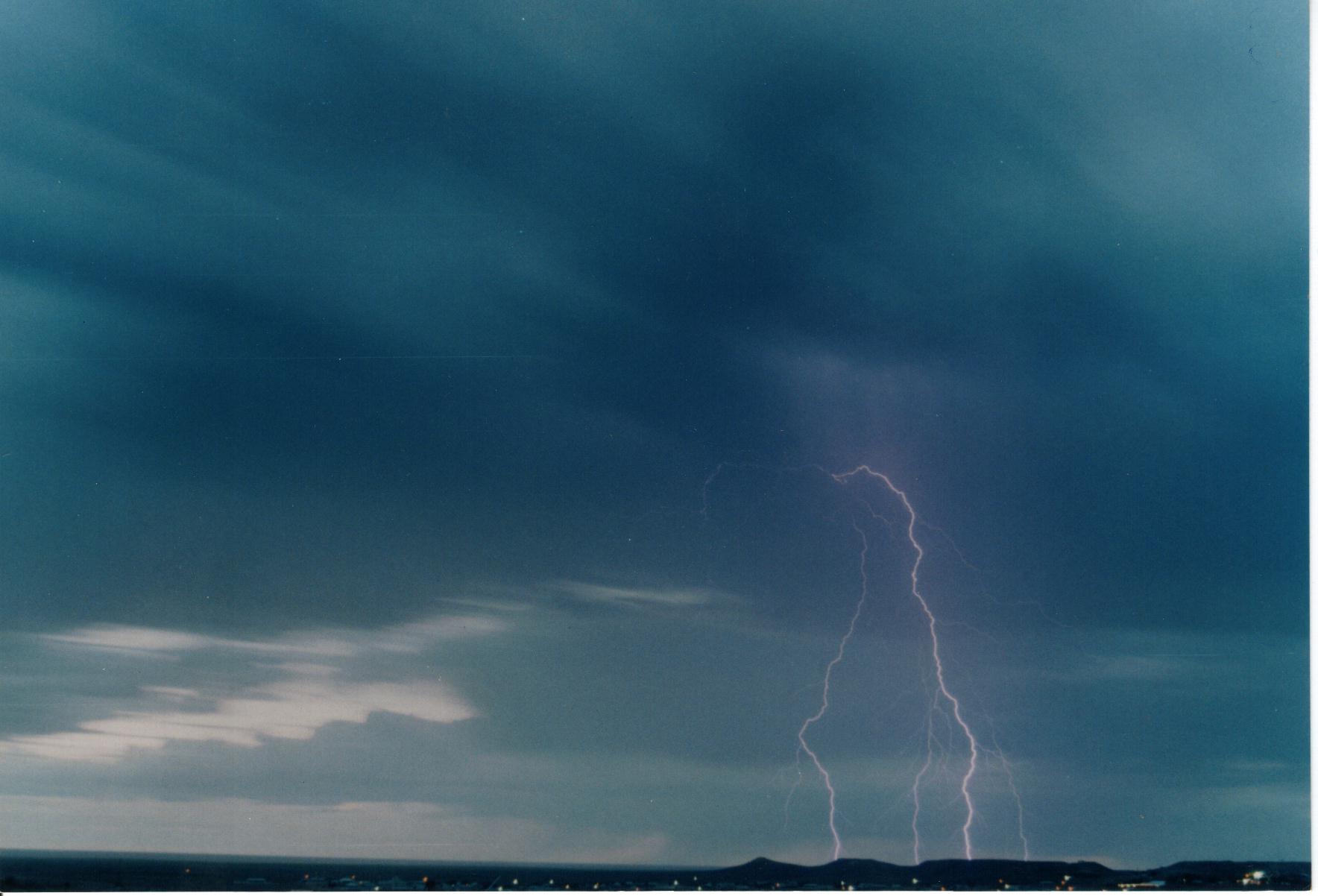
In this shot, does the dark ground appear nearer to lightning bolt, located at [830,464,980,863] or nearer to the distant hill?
the distant hill

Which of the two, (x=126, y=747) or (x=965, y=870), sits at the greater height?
(x=126, y=747)

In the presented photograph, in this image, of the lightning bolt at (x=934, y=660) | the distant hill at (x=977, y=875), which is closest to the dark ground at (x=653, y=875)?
the distant hill at (x=977, y=875)

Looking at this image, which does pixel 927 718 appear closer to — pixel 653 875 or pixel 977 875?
pixel 977 875

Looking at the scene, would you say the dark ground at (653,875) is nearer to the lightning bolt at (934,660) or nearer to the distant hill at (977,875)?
the distant hill at (977,875)

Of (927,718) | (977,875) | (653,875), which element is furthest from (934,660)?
(653,875)

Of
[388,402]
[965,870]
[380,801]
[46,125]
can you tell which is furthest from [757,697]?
[46,125]

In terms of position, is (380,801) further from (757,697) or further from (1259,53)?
(1259,53)

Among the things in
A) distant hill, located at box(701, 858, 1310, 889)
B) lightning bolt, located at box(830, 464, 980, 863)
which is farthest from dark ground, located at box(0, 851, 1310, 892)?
lightning bolt, located at box(830, 464, 980, 863)

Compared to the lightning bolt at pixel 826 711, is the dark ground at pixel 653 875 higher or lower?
lower
